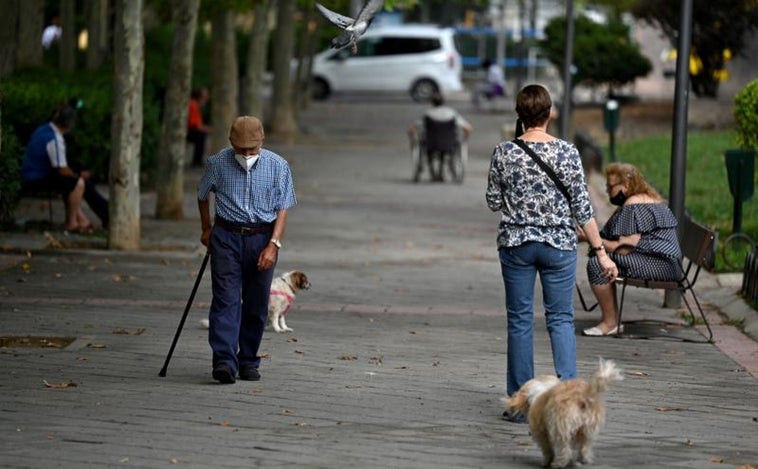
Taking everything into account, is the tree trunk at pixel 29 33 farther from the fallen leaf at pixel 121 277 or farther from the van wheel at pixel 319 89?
the van wheel at pixel 319 89

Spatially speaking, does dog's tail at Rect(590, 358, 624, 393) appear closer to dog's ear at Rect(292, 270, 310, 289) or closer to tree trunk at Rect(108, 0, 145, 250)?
dog's ear at Rect(292, 270, 310, 289)

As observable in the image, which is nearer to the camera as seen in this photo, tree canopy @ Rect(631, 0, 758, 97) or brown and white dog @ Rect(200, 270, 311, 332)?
brown and white dog @ Rect(200, 270, 311, 332)

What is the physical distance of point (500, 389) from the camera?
32.6 ft

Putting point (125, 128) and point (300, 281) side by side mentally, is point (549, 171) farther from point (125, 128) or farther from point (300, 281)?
point (125, 128)

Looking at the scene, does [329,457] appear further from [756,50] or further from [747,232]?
[756,50]

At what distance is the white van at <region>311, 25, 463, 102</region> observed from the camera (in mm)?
55438

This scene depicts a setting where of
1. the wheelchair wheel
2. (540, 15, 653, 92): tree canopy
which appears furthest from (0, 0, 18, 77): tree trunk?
(540, 15, 653, 92): tree canopy

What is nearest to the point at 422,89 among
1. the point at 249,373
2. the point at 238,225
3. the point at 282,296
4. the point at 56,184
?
the point at 56,184

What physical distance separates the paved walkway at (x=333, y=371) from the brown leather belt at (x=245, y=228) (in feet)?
2.88

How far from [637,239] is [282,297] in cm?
263

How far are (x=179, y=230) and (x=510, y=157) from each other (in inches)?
413

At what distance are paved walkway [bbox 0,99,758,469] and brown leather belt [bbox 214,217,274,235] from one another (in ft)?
2.88

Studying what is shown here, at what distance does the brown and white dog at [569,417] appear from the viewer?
7.44m

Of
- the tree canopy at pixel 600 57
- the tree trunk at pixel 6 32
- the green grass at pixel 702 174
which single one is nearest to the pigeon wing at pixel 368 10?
the green grass at pixel 702 174
